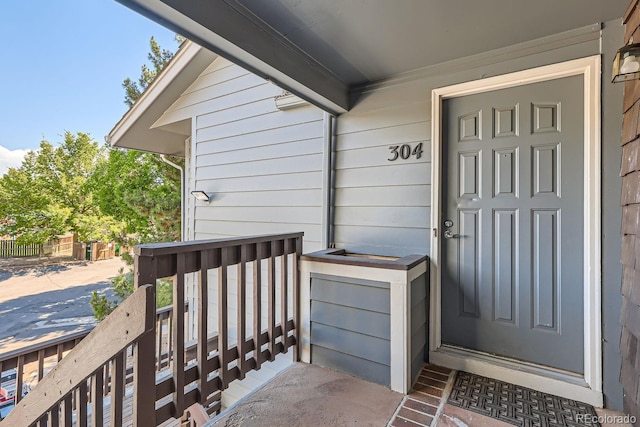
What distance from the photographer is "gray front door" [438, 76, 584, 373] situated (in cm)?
181

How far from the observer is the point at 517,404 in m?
1.64

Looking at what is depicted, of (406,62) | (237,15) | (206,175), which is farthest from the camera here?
(206,175)

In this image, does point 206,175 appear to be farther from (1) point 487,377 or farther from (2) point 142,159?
(2) point 142,159

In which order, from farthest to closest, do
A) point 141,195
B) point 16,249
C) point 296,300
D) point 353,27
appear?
point 16,249 → point 141,195 → point 296,300 → point 353,27

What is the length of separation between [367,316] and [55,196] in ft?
49.9

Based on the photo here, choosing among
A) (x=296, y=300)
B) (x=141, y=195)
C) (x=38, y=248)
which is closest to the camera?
(x=296, y=300)

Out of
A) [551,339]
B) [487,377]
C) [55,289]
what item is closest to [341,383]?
[487,377]

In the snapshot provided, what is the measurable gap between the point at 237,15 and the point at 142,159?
9484 millimetres

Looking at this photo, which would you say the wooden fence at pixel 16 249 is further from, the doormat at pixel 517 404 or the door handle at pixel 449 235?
the doormat at pixel 517 404

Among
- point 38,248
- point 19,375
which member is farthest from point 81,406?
point 38,248

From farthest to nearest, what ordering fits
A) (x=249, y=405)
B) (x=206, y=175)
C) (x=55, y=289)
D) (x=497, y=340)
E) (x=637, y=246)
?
(x=55, y=289) → (x=206, y=175) → (x=497, y=340) → (x=249, y=405) → (x=637, y=246)

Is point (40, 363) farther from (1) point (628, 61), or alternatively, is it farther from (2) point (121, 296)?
(2) point (121, 296)

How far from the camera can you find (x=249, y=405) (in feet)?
5.43

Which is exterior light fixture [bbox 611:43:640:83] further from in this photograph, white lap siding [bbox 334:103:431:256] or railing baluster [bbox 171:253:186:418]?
railing baluster [bbox 171:253:186:418]
